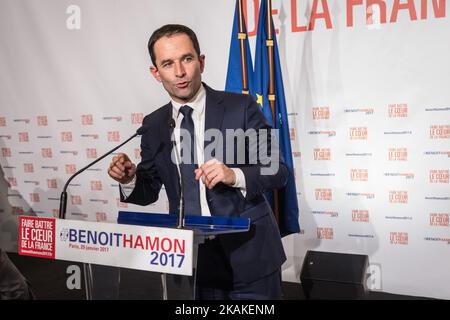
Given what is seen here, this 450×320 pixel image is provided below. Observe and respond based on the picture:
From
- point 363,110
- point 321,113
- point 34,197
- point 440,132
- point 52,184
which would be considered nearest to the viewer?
point 440,132

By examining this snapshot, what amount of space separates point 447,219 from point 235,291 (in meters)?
2.28

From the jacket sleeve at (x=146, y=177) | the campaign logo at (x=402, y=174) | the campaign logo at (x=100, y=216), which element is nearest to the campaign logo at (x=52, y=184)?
the campaign logo at (x=100, y=216)

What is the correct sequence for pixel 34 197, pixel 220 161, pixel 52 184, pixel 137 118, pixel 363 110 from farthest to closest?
1. pixel 34 197
2. pixel 52 184
3. pixel 137 118
4. pixel 363 110
5. pixel 220 161

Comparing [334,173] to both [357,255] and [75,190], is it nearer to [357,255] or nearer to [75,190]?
[357,255]

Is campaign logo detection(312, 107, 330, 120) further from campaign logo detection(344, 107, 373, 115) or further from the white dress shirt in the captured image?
the white dress shirt

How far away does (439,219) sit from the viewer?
3408mm

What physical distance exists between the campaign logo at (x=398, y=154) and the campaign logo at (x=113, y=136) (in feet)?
7.93

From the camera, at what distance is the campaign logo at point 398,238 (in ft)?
11.6

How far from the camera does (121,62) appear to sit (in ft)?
14.1

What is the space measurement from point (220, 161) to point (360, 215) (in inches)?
88.6

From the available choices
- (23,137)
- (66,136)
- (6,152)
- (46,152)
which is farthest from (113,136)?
(6,152)

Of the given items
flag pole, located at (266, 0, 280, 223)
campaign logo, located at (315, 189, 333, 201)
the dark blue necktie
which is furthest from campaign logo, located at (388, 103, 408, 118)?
the dark blue necktie

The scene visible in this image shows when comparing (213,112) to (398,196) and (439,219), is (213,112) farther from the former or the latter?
(439,219)

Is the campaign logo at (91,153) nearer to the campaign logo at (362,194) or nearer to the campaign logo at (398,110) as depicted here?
the campaign logo at (362,194)
